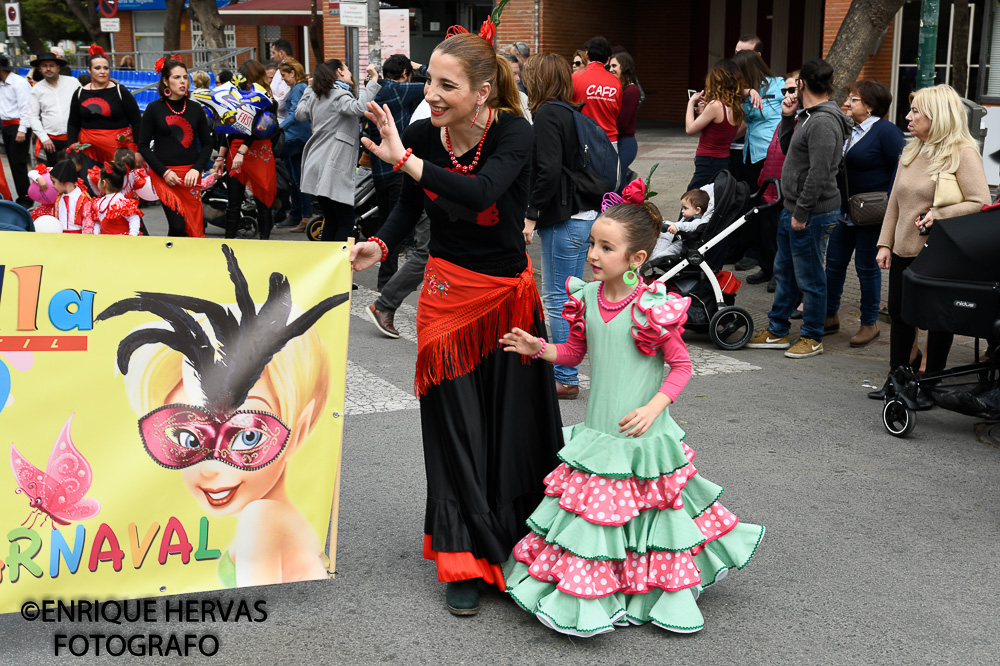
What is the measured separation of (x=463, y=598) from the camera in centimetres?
381

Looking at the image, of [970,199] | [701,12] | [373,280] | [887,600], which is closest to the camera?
[887,600]

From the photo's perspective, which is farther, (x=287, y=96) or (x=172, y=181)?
(x=287, y=96)

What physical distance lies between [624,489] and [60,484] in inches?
73.6

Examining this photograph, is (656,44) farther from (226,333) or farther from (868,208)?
(226,333)

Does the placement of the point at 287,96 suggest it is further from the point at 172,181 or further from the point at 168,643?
the point at 168,643

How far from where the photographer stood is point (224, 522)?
12.0 ft

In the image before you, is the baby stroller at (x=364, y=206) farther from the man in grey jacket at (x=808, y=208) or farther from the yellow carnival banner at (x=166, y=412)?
the yellow carnival banner at (x=166, y=412)

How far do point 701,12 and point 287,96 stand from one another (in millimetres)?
15840

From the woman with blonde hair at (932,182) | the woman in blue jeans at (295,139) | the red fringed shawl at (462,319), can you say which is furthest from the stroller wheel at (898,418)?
the woman in blue jeans at (295,139)

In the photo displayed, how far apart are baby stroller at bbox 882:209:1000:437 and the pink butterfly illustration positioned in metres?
4.20

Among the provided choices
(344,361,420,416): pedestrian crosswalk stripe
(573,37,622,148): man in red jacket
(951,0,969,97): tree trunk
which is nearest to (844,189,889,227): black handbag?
(573,37,622,148): man in red jacket

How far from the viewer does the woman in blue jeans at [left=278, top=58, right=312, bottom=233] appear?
42.0 ft

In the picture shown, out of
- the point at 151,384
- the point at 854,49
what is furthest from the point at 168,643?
the point at 854,49

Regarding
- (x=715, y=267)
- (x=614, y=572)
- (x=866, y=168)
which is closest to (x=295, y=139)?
(x=715, y=267)
